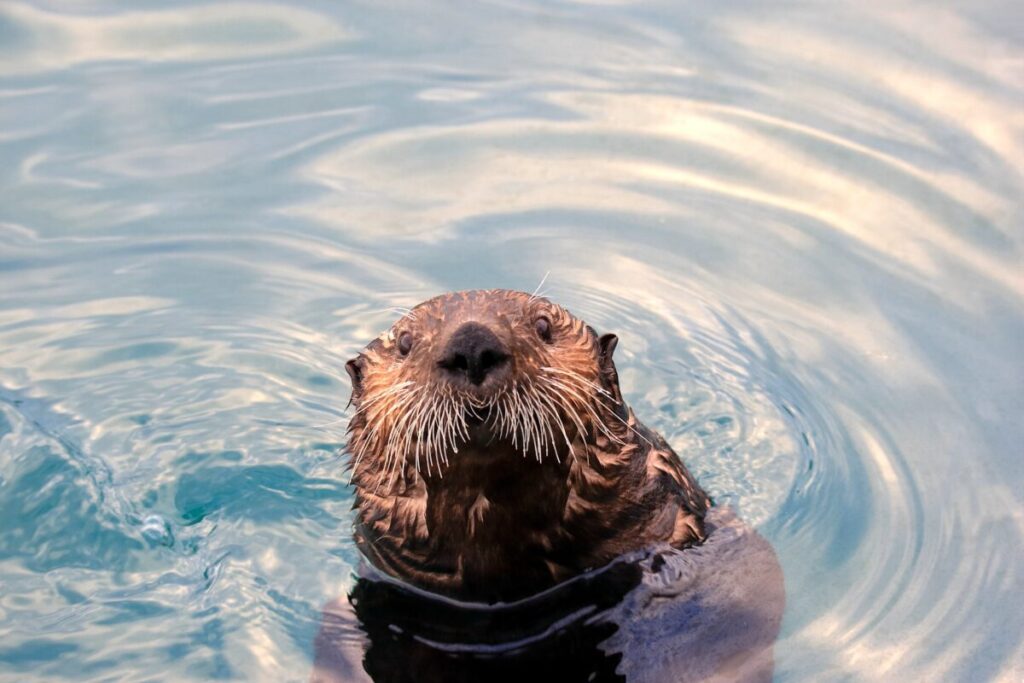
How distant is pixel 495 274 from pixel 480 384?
143 inches

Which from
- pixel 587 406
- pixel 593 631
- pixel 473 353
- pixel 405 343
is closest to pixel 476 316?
pixel 473 353

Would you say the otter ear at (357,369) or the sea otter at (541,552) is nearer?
the sea otter at (541,552)

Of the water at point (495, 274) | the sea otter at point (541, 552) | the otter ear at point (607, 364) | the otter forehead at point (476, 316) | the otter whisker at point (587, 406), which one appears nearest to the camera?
the otter forehead at point (476, 316)

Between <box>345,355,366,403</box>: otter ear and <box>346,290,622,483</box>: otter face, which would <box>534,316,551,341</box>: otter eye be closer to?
<box>346,290,622,483</box>: otter face

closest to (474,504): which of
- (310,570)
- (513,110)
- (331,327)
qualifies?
(310,570)

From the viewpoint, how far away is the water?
6.22 meters

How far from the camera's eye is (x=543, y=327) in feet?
17.3

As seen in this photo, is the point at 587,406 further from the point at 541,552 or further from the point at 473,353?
the point at 473,353

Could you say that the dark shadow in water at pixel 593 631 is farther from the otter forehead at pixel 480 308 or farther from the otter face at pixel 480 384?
the otter forehead at pixel 480 308

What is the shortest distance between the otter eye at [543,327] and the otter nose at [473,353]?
50cm

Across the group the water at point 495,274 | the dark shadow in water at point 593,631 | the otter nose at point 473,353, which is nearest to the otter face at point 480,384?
the otter nose at point 473,353

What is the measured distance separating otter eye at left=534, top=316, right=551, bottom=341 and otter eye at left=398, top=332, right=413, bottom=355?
17.6 inches

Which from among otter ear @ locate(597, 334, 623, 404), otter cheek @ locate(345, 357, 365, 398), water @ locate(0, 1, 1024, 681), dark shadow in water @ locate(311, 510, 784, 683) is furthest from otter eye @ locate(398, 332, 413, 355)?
water @ locate(0, 1, 1024, 681)

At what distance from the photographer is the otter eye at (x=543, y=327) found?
526 centimetres
